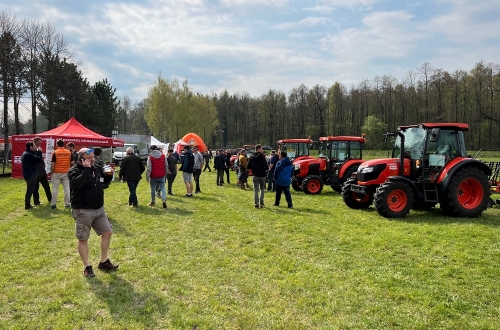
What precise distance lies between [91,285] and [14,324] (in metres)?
0.99

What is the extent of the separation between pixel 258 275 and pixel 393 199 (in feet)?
15.6

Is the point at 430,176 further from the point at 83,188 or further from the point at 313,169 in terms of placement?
the point at 83,188

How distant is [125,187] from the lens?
14062mm

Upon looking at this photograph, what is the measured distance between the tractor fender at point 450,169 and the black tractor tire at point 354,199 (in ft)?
5.93

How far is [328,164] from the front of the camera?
13094mm

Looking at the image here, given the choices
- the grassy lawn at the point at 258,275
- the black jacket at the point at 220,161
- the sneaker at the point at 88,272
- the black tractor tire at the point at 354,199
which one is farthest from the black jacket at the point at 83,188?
the black jacket at the point at 220,161

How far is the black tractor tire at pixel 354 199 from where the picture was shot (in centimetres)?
936

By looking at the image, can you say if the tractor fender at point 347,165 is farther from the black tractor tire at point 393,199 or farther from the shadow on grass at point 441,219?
the black tractor tire at point 393,199

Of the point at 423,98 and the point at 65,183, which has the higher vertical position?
the point at 423,98

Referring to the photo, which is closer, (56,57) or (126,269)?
(126,269)

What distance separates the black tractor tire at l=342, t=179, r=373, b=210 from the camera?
9359 millimetres

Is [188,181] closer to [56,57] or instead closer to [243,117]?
[56,57]

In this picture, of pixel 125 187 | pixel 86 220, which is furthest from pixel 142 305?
pixel 125 187

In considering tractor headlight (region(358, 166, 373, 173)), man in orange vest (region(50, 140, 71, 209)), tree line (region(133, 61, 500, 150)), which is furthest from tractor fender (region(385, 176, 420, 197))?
tree line (region(133, 61, 500, 150))
